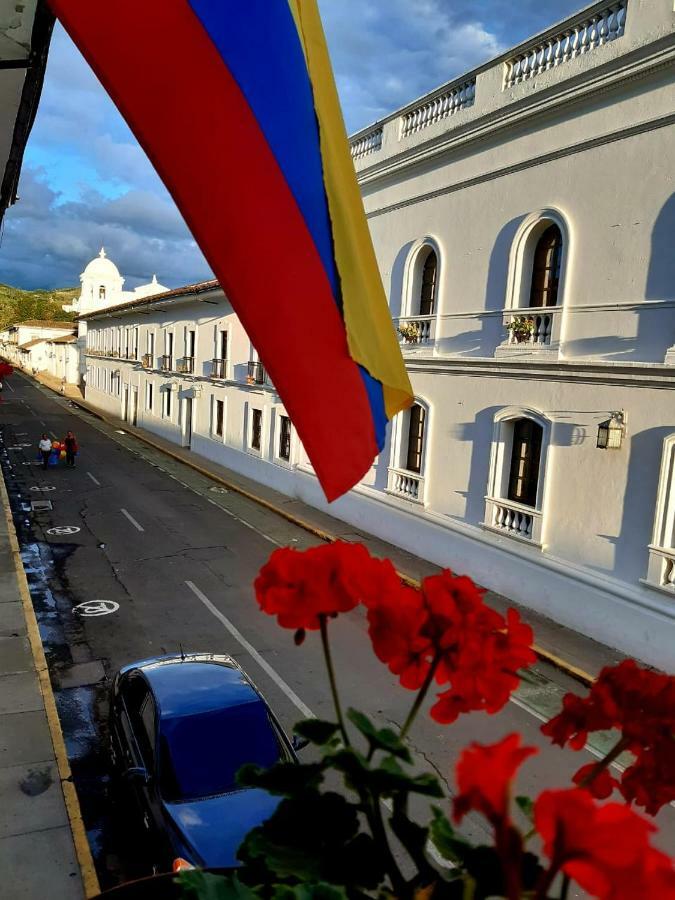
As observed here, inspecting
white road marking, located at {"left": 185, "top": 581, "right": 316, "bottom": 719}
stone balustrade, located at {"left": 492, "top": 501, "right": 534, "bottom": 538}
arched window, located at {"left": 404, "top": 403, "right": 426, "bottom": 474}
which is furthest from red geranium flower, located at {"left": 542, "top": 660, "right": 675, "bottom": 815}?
arched window, located at {"left": 404, "top": 403, "right": 426, "bottom": 474}

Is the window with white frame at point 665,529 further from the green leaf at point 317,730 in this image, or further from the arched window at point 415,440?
the green leaf at point 317,730

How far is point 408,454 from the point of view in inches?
603

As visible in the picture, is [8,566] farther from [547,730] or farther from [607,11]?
[607,11]

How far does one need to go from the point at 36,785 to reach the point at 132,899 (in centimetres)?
552

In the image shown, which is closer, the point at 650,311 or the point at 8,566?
the point at 650,311

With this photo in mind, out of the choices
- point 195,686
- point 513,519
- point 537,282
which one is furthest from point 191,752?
point 537,282

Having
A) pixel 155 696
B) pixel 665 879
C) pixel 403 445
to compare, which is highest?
pixel 665 879

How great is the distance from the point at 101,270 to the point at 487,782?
7341cm

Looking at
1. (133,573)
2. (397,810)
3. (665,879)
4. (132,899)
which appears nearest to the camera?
(665,879)

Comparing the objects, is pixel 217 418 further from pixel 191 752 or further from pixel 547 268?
pixel 191 752

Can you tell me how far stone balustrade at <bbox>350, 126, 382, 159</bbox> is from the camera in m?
15.8

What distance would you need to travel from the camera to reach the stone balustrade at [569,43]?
1000 cm

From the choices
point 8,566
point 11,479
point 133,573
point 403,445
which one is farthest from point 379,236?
point 11,479

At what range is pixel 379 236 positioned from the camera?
619 inches
